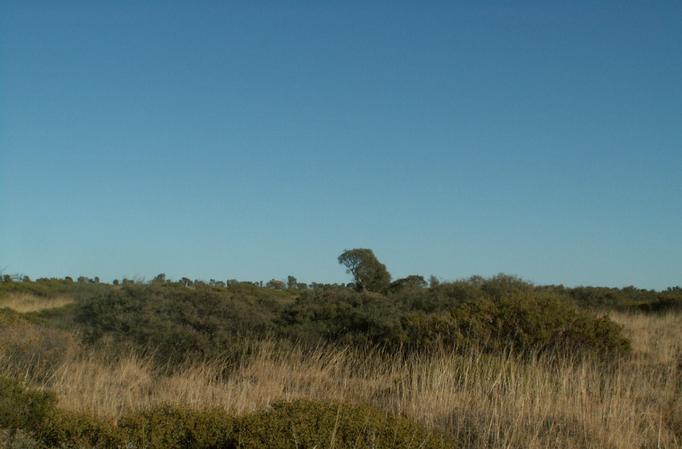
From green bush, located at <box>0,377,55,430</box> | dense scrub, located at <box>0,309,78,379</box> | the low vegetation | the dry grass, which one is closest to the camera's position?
the low vegetation

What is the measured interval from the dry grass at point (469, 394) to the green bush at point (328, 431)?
3.45 ft

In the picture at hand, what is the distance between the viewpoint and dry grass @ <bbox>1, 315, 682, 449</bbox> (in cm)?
727

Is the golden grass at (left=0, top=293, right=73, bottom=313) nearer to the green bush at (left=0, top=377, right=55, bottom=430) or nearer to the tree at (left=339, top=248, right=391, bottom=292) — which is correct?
the tree at (left=339, top=248, right=391, bottom=292)

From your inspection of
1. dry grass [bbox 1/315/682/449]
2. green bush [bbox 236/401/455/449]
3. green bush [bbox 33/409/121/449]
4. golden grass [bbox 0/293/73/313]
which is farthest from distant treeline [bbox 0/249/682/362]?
golden grass [bbox 0/293/73/313]

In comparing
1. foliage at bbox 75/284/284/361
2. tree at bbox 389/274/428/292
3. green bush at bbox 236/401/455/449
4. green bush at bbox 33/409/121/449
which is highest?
tree at bbox 389/274/428/292

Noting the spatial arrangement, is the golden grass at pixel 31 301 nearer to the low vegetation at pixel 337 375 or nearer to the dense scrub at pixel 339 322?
the low vegetation at pixel 337 375

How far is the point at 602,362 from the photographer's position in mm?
12805

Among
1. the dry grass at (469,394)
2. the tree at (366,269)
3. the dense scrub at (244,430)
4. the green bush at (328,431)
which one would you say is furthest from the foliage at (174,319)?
the tree at (366,269)

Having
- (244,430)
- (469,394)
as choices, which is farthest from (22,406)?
(469,394)

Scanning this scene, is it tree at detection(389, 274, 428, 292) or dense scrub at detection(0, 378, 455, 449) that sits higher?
tree at detection(389, 274, 428, 292)

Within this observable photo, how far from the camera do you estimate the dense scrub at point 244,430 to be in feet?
19.0

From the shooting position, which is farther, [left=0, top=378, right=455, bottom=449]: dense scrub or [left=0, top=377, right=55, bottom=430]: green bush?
[left=0, top=377, right=55, bottom=430]: green bush

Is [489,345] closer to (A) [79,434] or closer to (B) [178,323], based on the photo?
(B) [178,323]

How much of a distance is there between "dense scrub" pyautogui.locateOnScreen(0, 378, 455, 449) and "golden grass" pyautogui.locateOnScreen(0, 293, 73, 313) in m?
29.5
